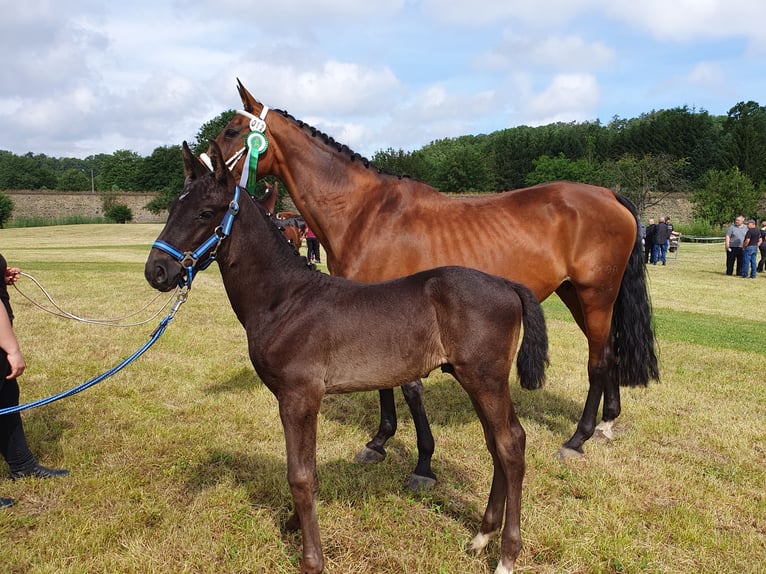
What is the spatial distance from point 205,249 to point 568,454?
11.9 ft

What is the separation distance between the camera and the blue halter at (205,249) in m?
2.73

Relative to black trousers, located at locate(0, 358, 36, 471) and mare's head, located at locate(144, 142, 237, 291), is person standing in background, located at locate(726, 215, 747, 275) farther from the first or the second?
black trousers, located at locate(0, 358, 36, 471)

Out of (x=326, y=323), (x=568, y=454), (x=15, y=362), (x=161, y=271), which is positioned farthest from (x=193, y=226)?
(x=568, y=454)

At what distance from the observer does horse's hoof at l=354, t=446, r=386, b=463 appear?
4.50 m

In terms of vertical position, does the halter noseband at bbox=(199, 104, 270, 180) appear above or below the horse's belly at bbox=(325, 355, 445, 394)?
above

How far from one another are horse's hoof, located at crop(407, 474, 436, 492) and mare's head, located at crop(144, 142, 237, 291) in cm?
240

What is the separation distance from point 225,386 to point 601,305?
446 cm

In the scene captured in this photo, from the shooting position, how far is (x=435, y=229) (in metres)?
4.30

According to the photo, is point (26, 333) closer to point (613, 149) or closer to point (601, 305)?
point (601, 305)

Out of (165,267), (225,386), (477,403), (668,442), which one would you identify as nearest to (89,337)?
(225,386)

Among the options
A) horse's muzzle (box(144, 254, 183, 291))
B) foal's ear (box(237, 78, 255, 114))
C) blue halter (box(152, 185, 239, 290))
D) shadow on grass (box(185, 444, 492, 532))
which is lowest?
shadow on grass (box(185, 444, 492, 532))

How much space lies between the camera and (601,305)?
4.85m

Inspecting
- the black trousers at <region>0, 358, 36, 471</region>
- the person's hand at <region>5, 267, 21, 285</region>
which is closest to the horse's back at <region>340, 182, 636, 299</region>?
the person's hand at <region>5, 267, 21, 285</region>

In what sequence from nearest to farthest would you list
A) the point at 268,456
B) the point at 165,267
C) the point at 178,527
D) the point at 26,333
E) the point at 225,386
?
1. the point at 165,267
2. the point at 178,527
3. the point at 268,456
4. the point at 225,386
5. the point at 26,333
